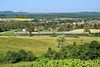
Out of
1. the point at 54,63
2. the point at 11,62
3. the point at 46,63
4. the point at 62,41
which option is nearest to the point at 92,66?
the point at 54,63

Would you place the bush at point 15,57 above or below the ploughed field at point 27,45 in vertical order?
above

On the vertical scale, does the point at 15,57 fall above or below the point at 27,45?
above

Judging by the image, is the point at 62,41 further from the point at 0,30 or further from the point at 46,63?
the point at 0,30

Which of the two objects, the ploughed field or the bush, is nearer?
the bush

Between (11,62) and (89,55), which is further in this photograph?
(11,62)

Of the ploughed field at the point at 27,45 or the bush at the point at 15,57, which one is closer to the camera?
the bush at the point at 15,57

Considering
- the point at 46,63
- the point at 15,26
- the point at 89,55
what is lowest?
the point at 15,26

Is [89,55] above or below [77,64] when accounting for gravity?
below

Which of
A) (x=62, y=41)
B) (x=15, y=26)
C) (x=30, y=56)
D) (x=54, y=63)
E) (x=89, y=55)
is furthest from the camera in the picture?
(x=15, y=26)

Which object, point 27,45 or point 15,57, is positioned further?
point 27,45

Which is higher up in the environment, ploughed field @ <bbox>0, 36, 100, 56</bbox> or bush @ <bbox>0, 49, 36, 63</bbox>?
bush @ <bbox>0, 49, 36, 63</bbox>

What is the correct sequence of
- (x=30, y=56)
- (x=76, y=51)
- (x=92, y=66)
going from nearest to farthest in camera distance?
(x=92, y=66) → (x=76, y=51) → (x=30, y=56)
